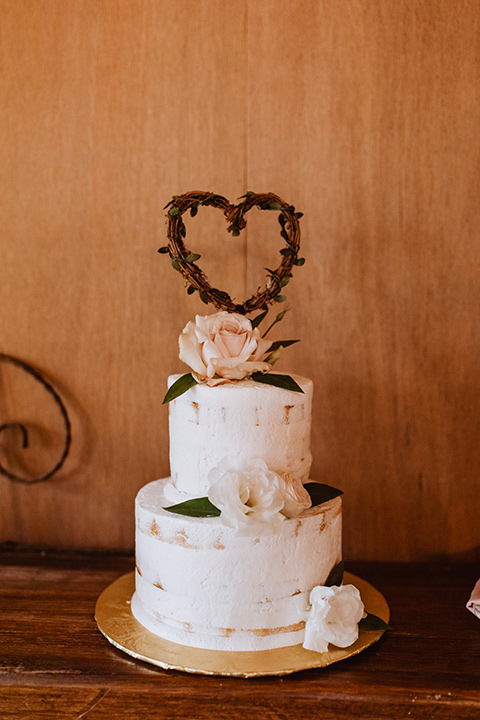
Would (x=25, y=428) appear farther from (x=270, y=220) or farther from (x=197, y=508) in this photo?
(x=270, y=220)

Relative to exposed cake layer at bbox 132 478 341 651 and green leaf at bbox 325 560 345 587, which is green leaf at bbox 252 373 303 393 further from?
green leaf at bbox 325 560 345 587

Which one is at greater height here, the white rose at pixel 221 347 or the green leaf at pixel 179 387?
the white rose at pixel 221 347

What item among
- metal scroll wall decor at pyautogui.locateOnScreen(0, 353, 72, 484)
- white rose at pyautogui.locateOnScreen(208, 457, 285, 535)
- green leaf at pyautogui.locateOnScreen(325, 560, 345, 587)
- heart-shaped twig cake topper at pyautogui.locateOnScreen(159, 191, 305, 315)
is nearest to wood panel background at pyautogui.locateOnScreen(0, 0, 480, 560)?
metal scroll wall decor at pyautogui.locateOnScreen(0, 353, 72, 484)

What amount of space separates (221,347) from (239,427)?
0.14 meters

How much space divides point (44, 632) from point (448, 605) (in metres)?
0.76

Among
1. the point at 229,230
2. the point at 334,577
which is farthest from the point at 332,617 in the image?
the point at 229,230

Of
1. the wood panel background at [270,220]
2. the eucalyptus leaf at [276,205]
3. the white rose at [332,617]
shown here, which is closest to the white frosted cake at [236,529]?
the white rose at [332,617]

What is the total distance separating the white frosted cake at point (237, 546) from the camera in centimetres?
99

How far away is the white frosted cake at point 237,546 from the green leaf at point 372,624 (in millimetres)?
101

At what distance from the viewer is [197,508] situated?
101cm

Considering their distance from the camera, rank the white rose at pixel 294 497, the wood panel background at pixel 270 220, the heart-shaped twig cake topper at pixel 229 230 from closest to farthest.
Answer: the white rose at pixel 294 497 < the heart-shaped twig cake topper at pixel 229 230 < the wood panel background at pixel 270 220

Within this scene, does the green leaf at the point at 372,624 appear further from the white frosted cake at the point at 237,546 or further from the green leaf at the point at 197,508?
the green leaf at the point at 197,508

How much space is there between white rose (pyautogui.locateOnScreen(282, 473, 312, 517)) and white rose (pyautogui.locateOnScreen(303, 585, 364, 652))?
5.6 inches

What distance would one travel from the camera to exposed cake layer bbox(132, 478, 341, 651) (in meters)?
0.99
